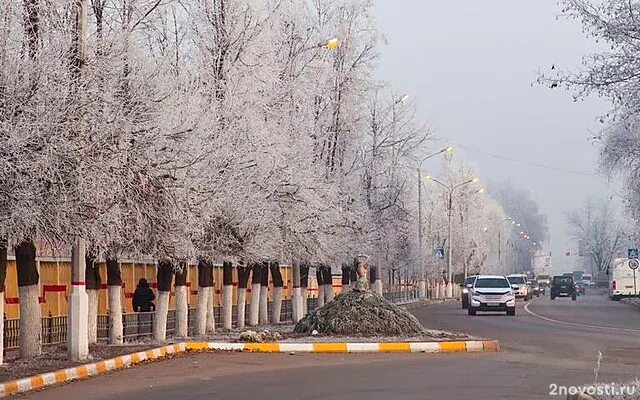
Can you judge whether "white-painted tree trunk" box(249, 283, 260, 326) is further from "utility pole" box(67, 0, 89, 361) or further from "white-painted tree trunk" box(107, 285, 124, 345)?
"utility pole" box(67, 0, 89, 361)

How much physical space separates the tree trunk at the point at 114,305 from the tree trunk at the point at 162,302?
1.57m

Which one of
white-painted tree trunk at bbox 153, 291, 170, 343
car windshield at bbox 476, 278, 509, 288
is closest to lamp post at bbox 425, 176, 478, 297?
car windshield at bbox 476, 278, 509, 288

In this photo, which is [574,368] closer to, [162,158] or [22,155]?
[162,158]

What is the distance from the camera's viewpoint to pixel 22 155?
1661cm

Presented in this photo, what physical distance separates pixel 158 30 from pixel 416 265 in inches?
→ 2232

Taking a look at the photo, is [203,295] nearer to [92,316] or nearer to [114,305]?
[114,305]

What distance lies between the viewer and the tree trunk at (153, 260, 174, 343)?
2811 cm

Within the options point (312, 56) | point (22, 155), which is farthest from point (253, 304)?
point (22, 155)

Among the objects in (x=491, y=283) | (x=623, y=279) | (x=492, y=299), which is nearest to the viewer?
(x=492, y=299)

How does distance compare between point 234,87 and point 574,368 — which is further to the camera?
point 234,87

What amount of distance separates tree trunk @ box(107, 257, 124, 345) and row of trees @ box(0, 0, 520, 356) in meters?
0.06

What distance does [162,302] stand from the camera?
2847 centimetres

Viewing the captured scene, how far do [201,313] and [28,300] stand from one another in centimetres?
1096

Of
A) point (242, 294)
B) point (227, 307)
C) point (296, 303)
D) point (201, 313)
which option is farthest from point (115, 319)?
point (296, 303)
